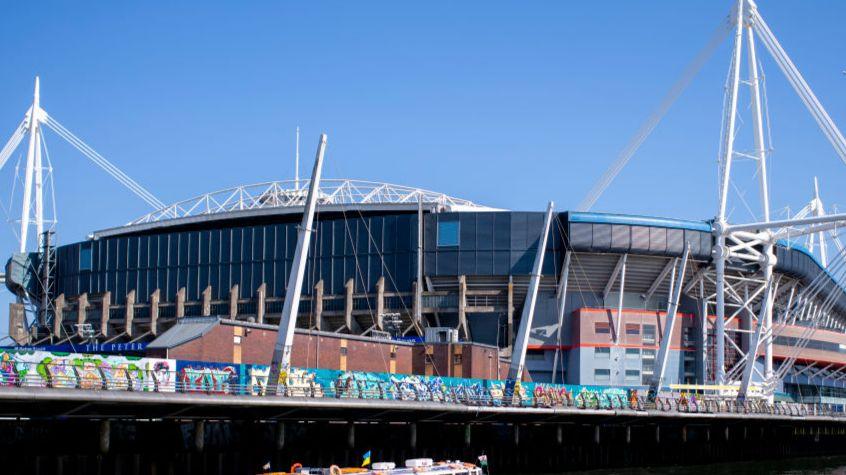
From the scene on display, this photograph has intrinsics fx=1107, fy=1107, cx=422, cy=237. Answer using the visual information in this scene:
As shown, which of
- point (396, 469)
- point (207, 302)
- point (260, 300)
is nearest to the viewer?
point (396, 469)

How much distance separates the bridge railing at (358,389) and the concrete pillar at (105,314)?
7015 cm

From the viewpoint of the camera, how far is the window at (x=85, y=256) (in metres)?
152

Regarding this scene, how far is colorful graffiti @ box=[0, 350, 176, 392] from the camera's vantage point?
54438mm

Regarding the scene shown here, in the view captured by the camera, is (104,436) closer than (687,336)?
Yes

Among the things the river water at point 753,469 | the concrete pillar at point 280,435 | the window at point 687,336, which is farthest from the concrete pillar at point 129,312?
the concrete pillar at point 280,435

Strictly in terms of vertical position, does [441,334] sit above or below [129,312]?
below

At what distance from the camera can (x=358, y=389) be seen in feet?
232

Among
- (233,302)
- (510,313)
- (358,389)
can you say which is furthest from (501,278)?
(358,389)

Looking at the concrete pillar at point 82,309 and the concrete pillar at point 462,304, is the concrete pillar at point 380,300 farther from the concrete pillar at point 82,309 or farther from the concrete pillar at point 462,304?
the concrete pillar at point 82,309

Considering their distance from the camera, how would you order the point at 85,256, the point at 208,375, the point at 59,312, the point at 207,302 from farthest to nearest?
the point at 85,256 → the point at 59,312 → the point at 207,302 → the point at 208,375

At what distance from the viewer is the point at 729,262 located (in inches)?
5330

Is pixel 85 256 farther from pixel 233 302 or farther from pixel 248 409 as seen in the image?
pixel 248 409

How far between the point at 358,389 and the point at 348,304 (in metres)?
63.4

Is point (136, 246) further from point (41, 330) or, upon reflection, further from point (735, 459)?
point (735, 459)
